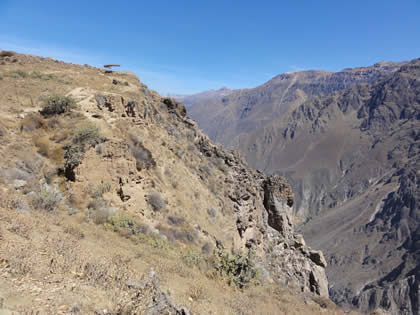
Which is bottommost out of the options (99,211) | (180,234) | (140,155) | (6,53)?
(180,234)

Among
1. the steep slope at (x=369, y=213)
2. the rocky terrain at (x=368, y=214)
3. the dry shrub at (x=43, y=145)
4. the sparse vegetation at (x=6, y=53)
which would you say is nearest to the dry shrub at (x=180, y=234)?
the dry shrub at (x=43, y=145)

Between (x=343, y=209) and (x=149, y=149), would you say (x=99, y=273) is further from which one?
(x=343, y=209)

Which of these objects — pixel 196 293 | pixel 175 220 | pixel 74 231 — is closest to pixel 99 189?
pixel 74 231

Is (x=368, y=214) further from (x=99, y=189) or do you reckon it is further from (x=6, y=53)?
(x=99, y=189)

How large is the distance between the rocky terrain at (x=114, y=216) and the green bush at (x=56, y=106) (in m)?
0.04

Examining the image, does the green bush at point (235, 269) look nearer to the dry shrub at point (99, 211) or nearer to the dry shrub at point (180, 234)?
the dry shrub at point (180, 234)

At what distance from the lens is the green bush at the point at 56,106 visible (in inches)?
462

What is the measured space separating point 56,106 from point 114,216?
595 cm

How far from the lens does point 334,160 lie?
189 m

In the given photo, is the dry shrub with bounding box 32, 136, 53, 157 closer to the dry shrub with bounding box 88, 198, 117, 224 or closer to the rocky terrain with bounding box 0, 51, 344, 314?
the rocky terrain with bounding box 0, 51, 344, 314

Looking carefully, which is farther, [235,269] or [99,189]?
[99,189]

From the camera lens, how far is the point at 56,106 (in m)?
11.8

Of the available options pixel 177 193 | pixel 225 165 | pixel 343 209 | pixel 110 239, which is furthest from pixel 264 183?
pixel 343 209

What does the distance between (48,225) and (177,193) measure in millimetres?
6409
